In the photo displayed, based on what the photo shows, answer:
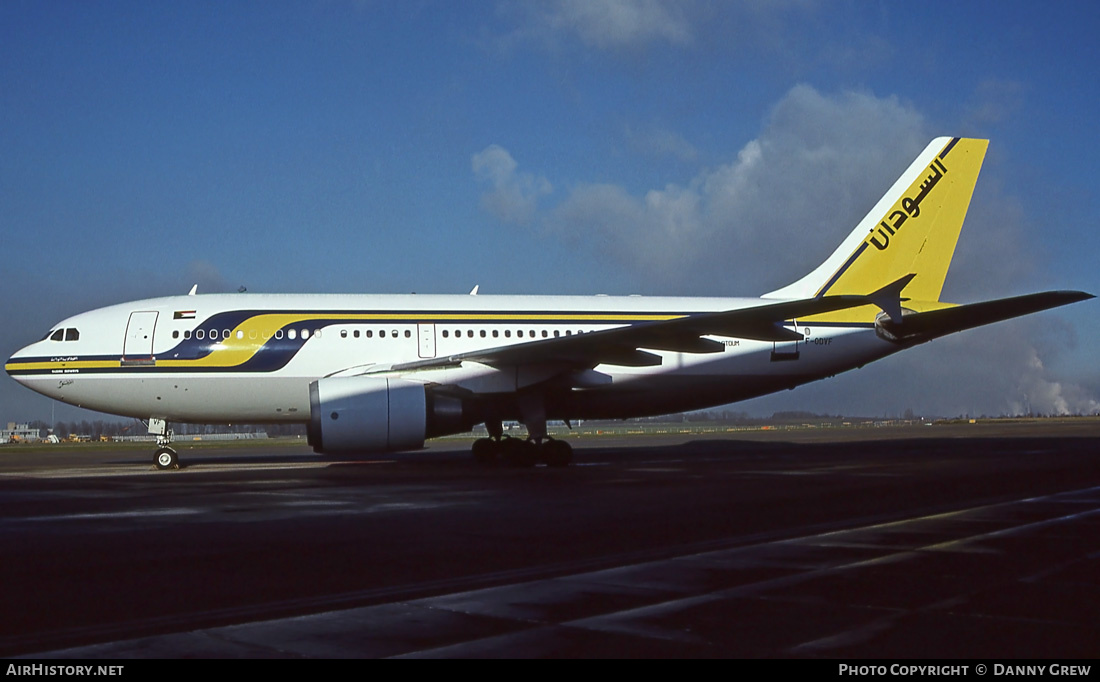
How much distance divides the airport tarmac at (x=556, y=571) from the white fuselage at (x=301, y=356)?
18.3 ft

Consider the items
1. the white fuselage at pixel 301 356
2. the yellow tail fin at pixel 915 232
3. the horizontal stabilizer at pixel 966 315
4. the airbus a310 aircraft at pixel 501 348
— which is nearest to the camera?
the horizontal stabilizer at pixel 966 315

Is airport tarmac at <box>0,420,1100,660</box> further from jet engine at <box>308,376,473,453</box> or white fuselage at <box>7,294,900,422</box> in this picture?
white fuselage at <box>7,294,900,422</box>

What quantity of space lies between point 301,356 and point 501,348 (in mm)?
5048

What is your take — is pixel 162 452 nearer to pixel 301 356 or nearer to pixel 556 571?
pixel 301 356

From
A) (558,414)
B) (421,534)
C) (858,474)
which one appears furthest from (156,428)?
(858,474)

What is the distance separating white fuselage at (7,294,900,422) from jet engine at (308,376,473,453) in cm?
127

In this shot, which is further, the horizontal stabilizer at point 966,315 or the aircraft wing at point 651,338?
the horizontal stabilizer at point 966,315

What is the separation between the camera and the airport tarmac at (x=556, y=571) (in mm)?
5055

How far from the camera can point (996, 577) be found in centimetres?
683

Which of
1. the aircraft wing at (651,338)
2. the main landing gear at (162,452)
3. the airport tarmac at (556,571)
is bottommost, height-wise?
the airport tarmac at (556,571)

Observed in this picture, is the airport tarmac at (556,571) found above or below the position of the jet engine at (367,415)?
below

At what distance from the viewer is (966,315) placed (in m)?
20.5

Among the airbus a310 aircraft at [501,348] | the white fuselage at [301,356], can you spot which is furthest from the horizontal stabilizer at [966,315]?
the white fuselage at [301,356]

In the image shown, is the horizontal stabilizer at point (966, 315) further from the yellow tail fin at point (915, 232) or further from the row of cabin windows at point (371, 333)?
the row of cabin windows at point (371, 333)
